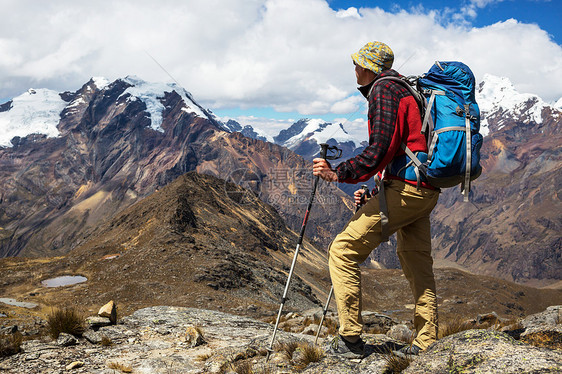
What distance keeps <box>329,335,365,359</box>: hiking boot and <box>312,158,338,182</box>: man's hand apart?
2114 millimetres

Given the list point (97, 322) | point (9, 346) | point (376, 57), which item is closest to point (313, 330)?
point (97, 322)

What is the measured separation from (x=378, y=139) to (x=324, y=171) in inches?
30.3

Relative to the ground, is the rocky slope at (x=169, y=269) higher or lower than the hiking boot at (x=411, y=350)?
lower

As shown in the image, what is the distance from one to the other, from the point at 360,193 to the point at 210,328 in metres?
5.87

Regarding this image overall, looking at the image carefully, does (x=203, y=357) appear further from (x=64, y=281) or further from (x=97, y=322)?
(x=64, y=281)

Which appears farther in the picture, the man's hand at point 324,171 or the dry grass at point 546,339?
the man's hand at point 324,171

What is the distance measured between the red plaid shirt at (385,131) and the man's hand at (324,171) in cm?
7

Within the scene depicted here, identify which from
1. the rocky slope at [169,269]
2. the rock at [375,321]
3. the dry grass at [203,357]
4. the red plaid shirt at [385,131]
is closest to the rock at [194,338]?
the dry grass at [203,357]

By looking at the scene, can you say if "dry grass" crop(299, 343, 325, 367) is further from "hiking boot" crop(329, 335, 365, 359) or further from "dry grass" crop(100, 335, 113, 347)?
"dry grass" crop(100, 335, 113, 347)

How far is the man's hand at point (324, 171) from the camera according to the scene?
15.8ft

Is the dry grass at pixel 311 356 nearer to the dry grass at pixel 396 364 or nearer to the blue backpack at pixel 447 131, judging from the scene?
the dry grass at pixel 396 364

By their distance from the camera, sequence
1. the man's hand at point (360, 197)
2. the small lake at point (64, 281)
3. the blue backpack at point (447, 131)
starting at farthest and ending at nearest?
the small lake at point (64, 281), the man's hand at point (360, 197), the blue backpack at point (447, 131)

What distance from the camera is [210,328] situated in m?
9.91

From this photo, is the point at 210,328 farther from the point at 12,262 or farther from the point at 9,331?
the point at 12,262
